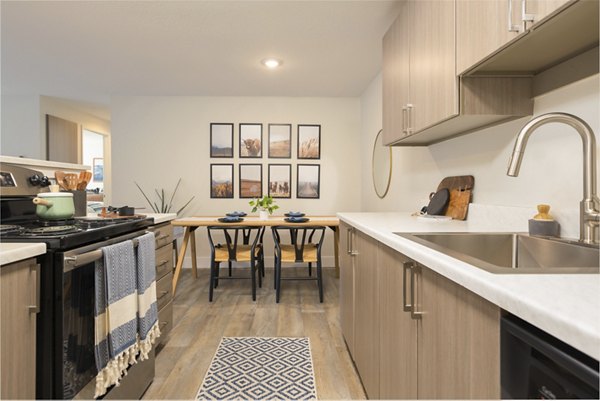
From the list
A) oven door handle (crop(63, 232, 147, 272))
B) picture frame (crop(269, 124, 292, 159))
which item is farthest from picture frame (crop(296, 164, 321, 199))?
oven door handle (crop(63, 232, 147, 272))

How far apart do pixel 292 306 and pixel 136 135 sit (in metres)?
3.39

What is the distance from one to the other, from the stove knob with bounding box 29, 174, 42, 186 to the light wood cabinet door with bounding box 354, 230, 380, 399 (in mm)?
1701

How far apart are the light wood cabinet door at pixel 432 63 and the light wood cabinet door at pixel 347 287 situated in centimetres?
84

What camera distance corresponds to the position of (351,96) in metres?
4.49

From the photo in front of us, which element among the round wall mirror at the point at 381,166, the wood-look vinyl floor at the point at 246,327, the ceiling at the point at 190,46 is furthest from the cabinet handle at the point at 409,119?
the wood-look vinyl floor at the point at 246,327

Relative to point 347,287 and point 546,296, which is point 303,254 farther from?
point 546,296

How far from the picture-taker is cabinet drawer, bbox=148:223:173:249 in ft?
6.41

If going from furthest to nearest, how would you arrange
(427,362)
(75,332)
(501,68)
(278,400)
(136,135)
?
(136,135) → (278,400) → (501,68) → (75,332) → (427,362)

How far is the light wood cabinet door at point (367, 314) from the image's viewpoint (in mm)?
1431

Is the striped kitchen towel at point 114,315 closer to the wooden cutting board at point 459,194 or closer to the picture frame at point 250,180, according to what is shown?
the wooden cutting board at point 459,194

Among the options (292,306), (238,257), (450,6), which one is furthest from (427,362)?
(238,257)

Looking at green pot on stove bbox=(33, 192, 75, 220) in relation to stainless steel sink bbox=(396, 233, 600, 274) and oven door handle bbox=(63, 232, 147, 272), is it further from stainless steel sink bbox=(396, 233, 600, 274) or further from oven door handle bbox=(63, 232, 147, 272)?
stainless steel sink bbox=(396, 233, 600, 274)

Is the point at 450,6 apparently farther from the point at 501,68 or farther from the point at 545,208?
the point at 545,208

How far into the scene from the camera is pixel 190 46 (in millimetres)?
2912
